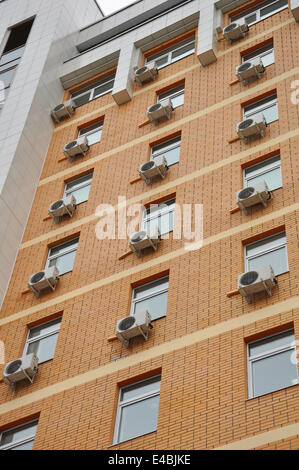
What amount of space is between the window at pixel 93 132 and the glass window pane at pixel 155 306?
796 cm

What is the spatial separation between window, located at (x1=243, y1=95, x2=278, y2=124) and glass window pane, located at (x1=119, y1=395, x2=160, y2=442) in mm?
8743

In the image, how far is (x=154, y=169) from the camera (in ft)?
64.6

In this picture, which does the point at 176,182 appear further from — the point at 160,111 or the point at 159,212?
the point at 160,111

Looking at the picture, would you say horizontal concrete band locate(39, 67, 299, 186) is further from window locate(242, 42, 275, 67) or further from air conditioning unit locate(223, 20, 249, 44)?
air conditioning unit locate(223, 20, 249, 44)

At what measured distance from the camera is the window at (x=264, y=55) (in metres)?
A: 22.0

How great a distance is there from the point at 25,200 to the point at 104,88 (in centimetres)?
629

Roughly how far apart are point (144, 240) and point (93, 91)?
33.8 feet

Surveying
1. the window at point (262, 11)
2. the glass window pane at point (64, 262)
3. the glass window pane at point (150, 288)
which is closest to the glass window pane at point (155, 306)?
the glass window pane at point (150, 288)

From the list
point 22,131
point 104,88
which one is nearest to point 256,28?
point 104,88

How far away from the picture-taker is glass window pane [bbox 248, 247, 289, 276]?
620 inches


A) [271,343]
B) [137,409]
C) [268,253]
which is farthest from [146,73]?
[137,409]

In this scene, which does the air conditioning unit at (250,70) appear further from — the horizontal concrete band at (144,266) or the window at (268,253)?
the window at (268,253)

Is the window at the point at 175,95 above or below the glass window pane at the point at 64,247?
above
